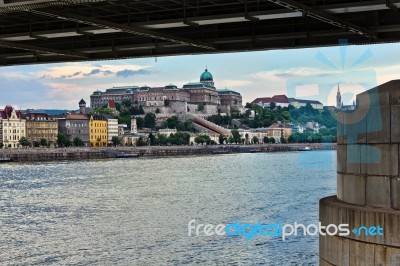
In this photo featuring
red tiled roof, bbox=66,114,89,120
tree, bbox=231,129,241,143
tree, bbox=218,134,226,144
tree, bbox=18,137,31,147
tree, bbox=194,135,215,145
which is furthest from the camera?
tree, bbox=231,129,241,143

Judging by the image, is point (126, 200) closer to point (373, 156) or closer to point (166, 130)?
point (373, 156)

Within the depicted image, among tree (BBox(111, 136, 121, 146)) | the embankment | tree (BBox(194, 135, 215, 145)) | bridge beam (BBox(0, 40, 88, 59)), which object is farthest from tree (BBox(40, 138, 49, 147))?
bridge beam (BBox(0, 40, 88, 59))

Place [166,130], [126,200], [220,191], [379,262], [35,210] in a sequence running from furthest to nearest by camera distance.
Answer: [166,130] → [220,191] → [126,200] → [35,210] → [379,262]

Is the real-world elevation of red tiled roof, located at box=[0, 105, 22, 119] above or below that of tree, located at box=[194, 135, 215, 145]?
above

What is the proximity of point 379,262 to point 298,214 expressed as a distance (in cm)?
2284

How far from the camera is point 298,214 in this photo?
1115 inches

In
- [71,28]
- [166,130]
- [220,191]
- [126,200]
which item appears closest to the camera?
[71,28]

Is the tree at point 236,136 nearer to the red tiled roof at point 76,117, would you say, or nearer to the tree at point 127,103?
the red tiled roof at point 76,117

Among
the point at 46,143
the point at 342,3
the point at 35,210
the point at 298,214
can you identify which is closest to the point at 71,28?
the point at 342,3

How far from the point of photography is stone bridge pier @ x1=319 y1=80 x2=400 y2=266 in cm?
577

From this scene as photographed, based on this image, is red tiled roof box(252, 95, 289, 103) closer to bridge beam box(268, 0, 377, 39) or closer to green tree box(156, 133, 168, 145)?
green tree box(156, 133, 168, 145)

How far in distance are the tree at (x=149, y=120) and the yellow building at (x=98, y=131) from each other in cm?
1318

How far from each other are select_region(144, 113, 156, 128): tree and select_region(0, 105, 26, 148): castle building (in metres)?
29.5

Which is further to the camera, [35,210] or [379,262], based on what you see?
[35,210]
